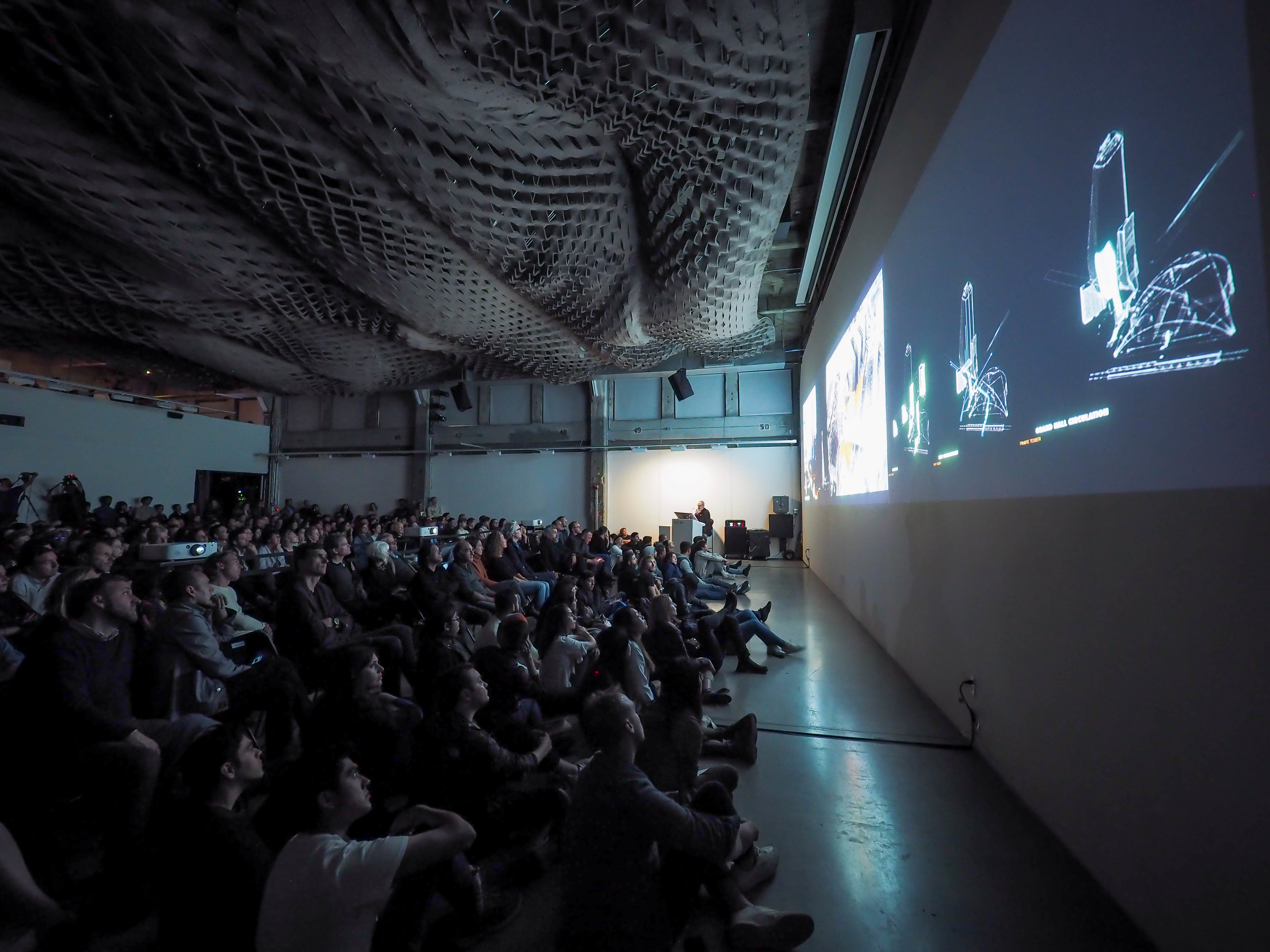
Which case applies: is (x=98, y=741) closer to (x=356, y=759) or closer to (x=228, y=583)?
(x=356, y=759)

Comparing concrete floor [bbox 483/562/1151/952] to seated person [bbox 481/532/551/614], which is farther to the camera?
seated person [bbox 481/532/551/614]

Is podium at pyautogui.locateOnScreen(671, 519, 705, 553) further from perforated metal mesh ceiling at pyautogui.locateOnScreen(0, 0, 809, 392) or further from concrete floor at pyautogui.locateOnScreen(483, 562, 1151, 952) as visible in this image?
concrete floor at pyautogui.locateOnScreen(483, 562, 1151, 952)

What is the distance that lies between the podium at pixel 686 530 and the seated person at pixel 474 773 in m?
9.90

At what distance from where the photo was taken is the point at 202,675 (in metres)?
2.71

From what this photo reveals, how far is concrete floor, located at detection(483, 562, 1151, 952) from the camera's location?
169cm

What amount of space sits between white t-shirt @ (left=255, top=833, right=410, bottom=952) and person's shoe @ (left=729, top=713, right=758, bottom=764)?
6.66ft

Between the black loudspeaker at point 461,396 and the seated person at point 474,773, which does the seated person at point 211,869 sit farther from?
the black loudspeaker at point 461,396

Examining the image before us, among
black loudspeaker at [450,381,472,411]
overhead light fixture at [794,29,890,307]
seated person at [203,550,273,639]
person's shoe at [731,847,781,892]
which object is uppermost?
overhead light fixture at [794,29,890,307]

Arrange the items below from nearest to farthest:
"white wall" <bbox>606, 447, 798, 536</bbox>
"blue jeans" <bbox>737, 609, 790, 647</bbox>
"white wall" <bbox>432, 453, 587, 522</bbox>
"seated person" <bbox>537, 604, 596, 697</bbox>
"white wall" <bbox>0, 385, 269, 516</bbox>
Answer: "seated person" <bbox>537, 604, 596, 697</bbox> < "blue jeans" <bbox>737, 609, 790, 647</bbox> < "white wall" <bbox>0, 385, 269, 516</bbox> < "white wall" <bbox>606, 447, 798, 536</bbox> < "white wall" <bbox>432, 453, 587, 522</bbox>

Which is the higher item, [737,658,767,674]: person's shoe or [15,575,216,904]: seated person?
[15,575,216,904]: seated person

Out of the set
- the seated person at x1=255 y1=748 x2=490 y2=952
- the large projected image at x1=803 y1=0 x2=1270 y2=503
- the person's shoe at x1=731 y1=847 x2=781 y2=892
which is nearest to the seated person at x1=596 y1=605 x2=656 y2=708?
the person's shoe at x1=731 y1=847 x2=781 y2=892

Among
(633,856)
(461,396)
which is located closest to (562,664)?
(633,856)

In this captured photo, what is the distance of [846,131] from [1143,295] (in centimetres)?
463

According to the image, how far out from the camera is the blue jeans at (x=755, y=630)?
4.86 m
